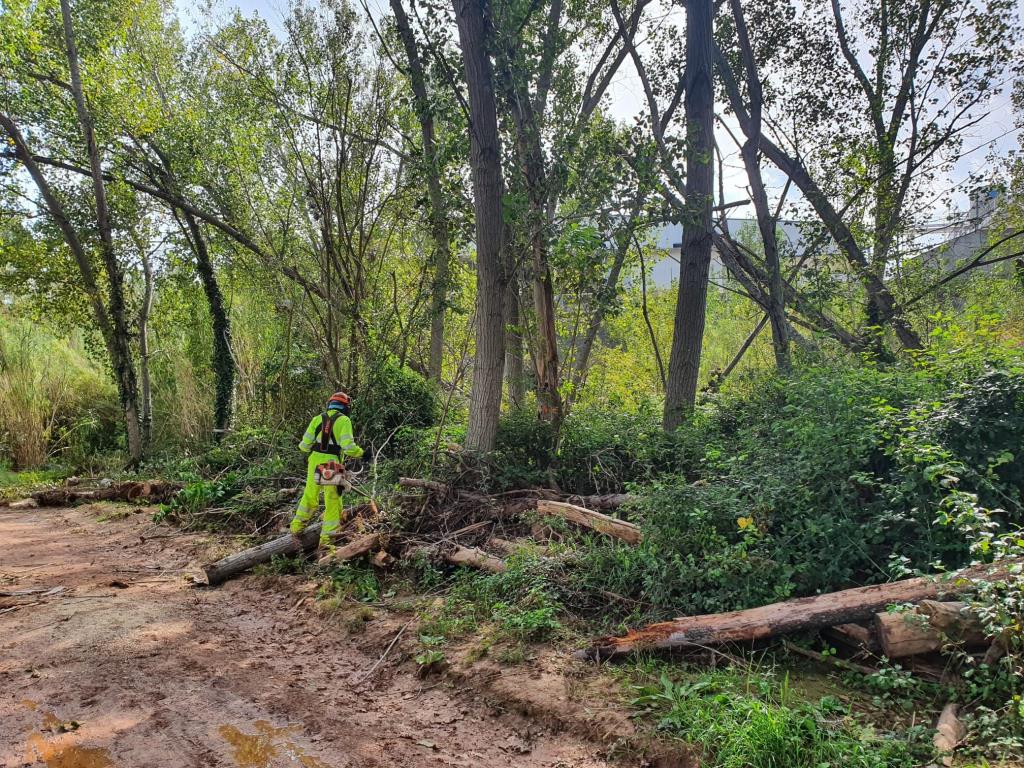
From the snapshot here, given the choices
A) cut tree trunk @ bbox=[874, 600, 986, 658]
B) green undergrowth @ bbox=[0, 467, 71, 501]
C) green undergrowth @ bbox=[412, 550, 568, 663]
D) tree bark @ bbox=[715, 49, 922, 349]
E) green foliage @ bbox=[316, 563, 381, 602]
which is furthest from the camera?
green undergrowth @ bbox=[0, 467, 71, 501]

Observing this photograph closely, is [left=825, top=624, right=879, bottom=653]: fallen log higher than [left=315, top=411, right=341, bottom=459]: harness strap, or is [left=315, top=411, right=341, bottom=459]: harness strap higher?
[left=315, top=411, right=341, bottom=459]: harness strap

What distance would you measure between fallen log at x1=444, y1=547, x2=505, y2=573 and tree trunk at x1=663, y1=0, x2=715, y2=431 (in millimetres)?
4881

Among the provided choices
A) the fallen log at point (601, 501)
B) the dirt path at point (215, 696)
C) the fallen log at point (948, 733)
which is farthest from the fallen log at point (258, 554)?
the fallen log at point (948, 733)

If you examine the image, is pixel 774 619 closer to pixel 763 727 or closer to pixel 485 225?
pixel 763 727

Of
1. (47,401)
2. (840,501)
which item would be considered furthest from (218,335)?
(840,501)

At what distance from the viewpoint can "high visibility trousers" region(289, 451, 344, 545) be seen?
24.0 ft

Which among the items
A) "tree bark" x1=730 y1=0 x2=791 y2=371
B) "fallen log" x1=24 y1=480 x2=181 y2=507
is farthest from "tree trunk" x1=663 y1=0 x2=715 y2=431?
"fallen log" x1=24 y1=480 x2=181 y2=507

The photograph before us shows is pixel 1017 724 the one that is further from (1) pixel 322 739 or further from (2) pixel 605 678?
(1) pixel 322 739

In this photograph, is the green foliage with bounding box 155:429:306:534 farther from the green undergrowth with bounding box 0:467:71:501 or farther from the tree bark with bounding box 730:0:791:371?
the tree bark with bounding box 730:0:791:371

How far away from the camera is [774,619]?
14.1 ft

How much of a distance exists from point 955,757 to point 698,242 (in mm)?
8363

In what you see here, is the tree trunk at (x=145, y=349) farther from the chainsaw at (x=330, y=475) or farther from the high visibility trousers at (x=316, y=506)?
the chainsaw at (x=330, y=475)

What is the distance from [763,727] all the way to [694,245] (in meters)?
8.30

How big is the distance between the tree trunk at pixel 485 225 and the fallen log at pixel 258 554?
253 centimetres
